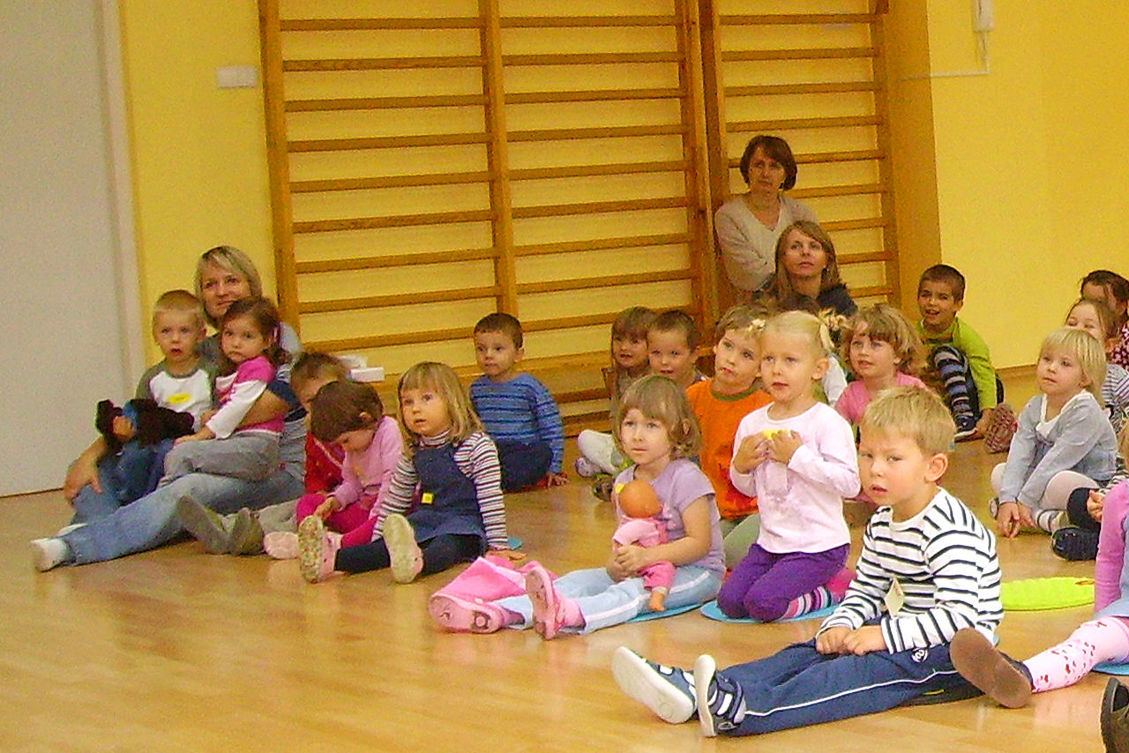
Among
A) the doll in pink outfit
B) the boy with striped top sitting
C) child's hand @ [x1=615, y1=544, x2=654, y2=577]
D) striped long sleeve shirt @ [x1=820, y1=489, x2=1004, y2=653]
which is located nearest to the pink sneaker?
child's hand @ [x1=615, y1=544, x2=654, y2=577]

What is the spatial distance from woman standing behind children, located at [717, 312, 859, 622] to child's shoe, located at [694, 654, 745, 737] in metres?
0.91

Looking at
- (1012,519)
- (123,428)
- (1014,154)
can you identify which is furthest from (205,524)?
(1014,154)

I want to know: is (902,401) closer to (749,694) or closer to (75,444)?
(749,694)

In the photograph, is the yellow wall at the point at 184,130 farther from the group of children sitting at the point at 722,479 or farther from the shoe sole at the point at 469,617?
the shoe sole at the point at 469,617

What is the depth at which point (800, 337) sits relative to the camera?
12.4 ft

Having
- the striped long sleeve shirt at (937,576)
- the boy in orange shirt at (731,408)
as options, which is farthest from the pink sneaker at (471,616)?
the striped long sleeve shirt at (937,576)

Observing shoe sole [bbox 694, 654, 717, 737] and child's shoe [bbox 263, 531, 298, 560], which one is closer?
shoe sole [bbox 694, 654, 717, 737]

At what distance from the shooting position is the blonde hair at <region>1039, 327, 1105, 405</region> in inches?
178

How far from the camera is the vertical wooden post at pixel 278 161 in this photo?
6996 millimetres

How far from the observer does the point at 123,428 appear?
570 centimetres

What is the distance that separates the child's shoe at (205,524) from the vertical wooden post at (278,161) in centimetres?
188

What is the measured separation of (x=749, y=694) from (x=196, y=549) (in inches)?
120

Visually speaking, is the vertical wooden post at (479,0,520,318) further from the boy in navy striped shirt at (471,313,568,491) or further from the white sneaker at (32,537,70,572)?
the white sneaker at (32,537,70,572)

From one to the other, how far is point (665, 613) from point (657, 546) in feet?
0.58
